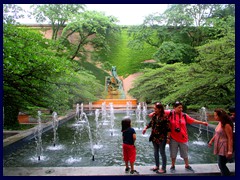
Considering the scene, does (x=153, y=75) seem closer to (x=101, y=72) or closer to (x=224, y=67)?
(x=224, y=67)

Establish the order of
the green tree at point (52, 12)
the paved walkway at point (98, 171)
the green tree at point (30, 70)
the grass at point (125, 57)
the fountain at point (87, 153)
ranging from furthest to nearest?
1. the grass at point (125, 57)
2. the green tree at point (52, 12)
3. the fountain at point (87, 153)
4. the green tree at point (30, 70)
5. the paved walkway at point (98, 171)

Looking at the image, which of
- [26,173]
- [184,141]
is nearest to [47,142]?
[26,173]

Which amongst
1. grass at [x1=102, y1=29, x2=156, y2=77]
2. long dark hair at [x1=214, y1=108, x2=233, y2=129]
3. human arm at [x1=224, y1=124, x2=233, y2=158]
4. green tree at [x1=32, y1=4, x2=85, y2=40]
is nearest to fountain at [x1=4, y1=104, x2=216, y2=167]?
human arm at [x1=224, y1=124, x2=233, y2=158]

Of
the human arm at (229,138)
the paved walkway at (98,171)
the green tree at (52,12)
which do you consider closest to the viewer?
the human arm at (229,138)

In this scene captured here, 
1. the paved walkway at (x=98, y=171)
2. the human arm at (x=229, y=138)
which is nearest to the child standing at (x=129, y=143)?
the paved walkway at (x=98, y=171)

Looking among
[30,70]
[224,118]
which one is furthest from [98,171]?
[30,70]

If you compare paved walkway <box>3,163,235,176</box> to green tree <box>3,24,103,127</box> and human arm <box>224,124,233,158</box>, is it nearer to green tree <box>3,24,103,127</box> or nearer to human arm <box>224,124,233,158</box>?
human arm <box>224,124,233,158</box>

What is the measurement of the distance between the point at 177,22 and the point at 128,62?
10023 mm

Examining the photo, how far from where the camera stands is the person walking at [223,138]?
133 inches

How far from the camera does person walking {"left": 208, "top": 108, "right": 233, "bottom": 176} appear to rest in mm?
3373

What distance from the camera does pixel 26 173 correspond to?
12.5ft

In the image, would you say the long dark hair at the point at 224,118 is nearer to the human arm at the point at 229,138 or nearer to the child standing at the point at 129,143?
the human arm at the point at 229,138

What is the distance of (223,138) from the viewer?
11.5ft

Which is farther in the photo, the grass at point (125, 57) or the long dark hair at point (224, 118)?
the grass at point (125, 57)
